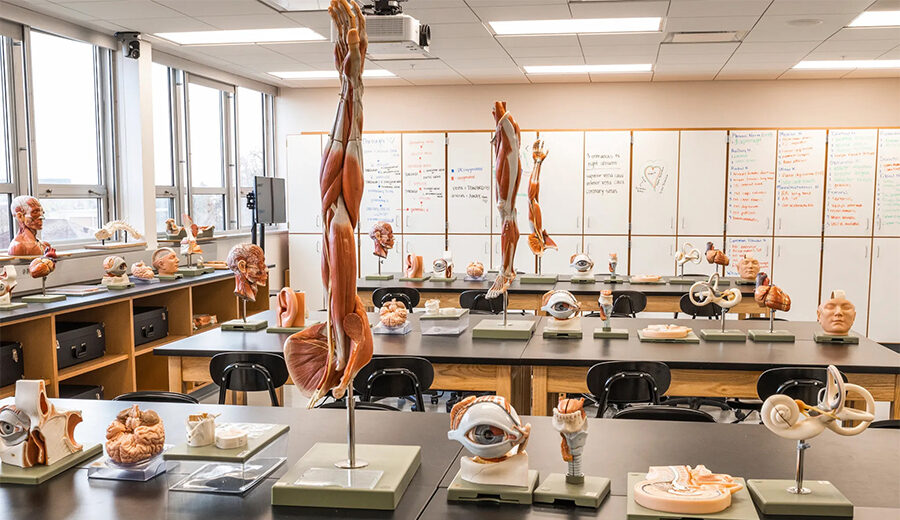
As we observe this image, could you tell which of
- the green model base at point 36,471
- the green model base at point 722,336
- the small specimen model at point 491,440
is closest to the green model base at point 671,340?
the green model base at point 722,336

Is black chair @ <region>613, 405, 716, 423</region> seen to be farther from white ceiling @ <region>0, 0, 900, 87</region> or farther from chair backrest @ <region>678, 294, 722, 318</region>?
white ceiling @ <region>0, 0, 900, 87</region>

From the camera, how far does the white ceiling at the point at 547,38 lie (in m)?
5.13

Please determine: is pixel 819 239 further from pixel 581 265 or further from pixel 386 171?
pixel 386 171

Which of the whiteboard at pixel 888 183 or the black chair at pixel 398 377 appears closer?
the black chair at pixel 398 377

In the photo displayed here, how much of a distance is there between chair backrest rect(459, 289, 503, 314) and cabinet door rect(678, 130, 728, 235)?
3524 millimetres

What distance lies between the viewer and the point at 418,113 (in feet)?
29.4

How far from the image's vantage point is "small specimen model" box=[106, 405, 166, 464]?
1851 mm

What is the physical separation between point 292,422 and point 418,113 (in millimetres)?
6969

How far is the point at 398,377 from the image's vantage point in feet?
10.9

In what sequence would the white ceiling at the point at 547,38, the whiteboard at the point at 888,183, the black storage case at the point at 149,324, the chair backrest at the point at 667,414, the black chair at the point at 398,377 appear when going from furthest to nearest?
the whiteboard at the point at 888,183
the black storage case at the point at 149,324
the white ceiling at the point at 547,38
the black chair at the point at 398,377
the chair backrest at the point at 667,414

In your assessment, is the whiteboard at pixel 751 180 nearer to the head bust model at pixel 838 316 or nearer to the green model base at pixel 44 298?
the head bust model at pixel 838 316

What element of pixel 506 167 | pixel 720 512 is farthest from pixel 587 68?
pixel 720 512

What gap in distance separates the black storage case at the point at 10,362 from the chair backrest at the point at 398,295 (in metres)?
2.34

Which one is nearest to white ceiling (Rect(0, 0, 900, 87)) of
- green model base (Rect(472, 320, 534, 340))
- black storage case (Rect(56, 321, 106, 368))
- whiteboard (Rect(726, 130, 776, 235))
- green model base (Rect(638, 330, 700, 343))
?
whiteboard (Rect(726, 130, 776, 235))
